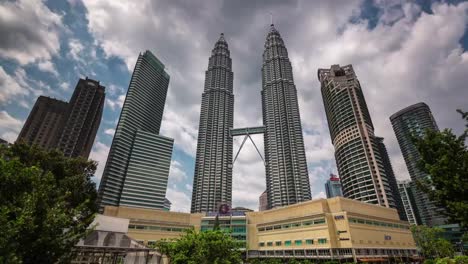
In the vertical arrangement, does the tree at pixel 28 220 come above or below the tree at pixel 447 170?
below

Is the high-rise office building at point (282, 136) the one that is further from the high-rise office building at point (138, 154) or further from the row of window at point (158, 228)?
the row of window at point (158, 228)

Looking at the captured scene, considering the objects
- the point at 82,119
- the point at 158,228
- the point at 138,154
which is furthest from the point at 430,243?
the point at 82,119

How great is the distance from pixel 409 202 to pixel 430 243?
419 ft

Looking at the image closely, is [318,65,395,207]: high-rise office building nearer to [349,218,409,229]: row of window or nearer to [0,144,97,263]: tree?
[349,218,409,229]: row of window

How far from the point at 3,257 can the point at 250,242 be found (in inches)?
3262

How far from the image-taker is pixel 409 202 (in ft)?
595

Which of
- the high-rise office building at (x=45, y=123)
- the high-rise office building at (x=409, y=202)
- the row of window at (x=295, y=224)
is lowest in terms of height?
the row of window at (x=295, y=224)

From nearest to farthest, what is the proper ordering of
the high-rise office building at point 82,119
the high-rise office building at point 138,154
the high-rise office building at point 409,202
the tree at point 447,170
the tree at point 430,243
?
the tree at point 447,170 → the tree at point 430,243 → the high-rise office building at point 82,119 → the high-rise office building at point 138,154 → the high-rise office building at point 409,202

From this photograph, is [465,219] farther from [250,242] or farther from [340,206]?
[250,242]

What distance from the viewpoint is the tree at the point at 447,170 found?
17.5 metres

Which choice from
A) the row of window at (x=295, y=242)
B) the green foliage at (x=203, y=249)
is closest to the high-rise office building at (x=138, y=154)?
the row of window at (x=295, y=242)

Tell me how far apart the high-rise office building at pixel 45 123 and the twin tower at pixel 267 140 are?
93.2m

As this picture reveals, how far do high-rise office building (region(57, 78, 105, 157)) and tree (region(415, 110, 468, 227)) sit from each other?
162m

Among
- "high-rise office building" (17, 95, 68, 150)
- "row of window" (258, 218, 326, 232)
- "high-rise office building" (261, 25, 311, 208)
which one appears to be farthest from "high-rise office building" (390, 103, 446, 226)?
"high-rise office building" (17, 95, 68, 150)
